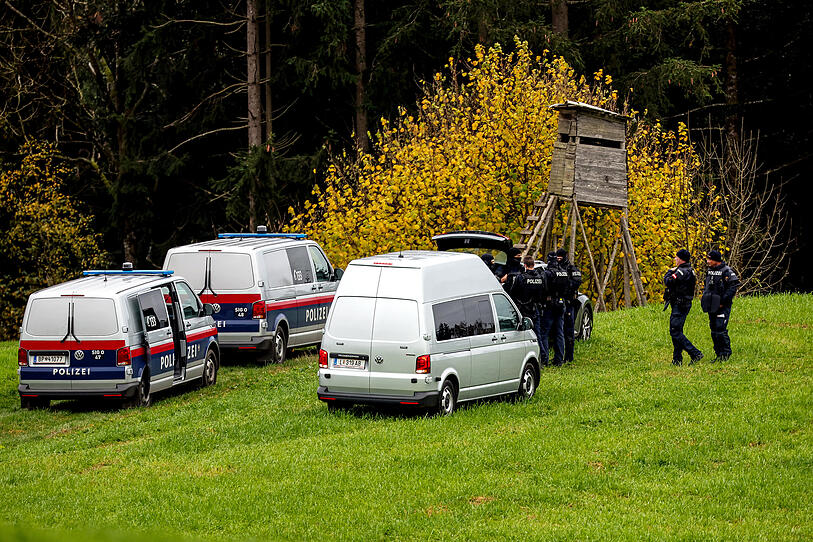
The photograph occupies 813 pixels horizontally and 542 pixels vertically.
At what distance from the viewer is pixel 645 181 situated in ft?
95.1

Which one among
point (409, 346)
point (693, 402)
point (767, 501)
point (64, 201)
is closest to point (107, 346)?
point (409, 346)

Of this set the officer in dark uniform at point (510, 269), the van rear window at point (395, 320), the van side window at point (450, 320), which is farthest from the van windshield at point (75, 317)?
the officer in dark uniform at point (510, 269)

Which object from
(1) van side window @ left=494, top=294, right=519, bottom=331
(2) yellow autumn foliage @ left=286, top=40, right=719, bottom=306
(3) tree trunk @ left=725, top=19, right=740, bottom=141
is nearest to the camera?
(1) van side window @ left=494, top=294, right=519, bottom=331

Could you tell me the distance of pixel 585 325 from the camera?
72.2 ft

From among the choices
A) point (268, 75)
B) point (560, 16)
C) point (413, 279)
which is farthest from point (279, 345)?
point (560, 16)

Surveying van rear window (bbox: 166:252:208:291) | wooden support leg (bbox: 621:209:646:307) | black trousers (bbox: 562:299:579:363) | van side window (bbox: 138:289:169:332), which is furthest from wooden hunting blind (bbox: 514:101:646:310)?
van side window (bbox: 138:289:169:332)

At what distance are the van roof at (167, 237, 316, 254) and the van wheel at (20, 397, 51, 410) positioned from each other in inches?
156

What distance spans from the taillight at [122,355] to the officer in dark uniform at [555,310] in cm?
683

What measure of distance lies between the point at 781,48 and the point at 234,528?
119 feet

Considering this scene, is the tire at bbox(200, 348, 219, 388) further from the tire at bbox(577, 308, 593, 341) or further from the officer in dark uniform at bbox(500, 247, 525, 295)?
the tire at bbox(577, 308, 593, 341)

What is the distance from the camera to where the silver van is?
48.2ft

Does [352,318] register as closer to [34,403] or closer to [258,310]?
[34,403]

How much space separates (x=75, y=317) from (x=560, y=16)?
24.0m

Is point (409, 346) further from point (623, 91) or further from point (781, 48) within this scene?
point (781, 48)
